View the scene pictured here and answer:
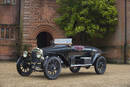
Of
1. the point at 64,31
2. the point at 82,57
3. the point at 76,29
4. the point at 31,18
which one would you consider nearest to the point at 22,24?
the point at 31,18

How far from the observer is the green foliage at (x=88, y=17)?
21328 millimetres

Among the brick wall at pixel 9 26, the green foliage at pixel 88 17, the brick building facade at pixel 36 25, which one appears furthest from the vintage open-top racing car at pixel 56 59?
the brick wall at pixel 9 26

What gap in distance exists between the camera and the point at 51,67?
29.2 ft

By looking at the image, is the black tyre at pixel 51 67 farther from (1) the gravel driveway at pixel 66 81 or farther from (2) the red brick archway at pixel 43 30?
(2) the red brick archway at pixel 43 30

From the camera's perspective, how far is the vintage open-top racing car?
29.4 feet

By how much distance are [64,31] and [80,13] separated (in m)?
2.79

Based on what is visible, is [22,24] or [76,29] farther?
[22,24]

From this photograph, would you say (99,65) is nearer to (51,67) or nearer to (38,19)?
(51,67)

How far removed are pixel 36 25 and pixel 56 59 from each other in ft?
47.9

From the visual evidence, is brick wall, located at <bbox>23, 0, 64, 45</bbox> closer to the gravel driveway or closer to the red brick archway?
the red brick archway

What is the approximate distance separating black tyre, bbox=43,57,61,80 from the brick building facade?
1410 cm

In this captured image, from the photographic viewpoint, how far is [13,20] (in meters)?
24.5

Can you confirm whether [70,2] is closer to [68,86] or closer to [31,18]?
[31,18]

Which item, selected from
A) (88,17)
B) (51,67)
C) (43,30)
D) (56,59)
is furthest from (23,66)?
(43,30)
